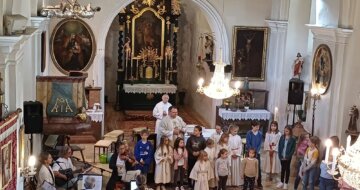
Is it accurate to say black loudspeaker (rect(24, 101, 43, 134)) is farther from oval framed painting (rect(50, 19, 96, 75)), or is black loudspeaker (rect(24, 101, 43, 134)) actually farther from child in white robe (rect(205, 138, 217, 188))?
oval framed painting (rect(50, 19, 96, 75))

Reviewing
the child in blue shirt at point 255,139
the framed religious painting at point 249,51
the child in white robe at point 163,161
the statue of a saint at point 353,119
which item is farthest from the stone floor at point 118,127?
the framed religious painting at point 249,51

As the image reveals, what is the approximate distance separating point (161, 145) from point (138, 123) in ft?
24.1

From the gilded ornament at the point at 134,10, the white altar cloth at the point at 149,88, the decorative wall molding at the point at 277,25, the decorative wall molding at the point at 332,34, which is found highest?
the gilded ornament at the point at 134,10

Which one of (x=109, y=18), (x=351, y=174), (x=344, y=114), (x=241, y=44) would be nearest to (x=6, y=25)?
(x=351, y=174)

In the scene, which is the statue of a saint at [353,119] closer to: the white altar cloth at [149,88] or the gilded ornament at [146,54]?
the white altar cloth at [149,88]

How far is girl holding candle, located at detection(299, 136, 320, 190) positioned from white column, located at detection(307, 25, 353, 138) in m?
1.32

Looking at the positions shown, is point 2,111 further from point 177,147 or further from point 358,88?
point 358,88

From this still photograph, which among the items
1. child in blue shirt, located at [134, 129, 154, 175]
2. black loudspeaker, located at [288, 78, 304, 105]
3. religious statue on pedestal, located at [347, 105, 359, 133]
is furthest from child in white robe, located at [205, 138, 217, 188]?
black loudspeaker, located at [288, 78, 304, 105]

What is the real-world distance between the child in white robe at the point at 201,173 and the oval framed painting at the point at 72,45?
264 inches

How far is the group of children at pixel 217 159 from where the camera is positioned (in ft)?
43.3

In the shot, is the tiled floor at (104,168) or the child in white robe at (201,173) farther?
the tiled floor at (104,168)

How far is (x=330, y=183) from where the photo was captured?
1270 cm

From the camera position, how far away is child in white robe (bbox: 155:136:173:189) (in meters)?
13.4

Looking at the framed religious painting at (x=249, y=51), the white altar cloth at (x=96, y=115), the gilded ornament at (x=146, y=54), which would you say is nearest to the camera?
the white altar cloth at (x=96, y=115)
